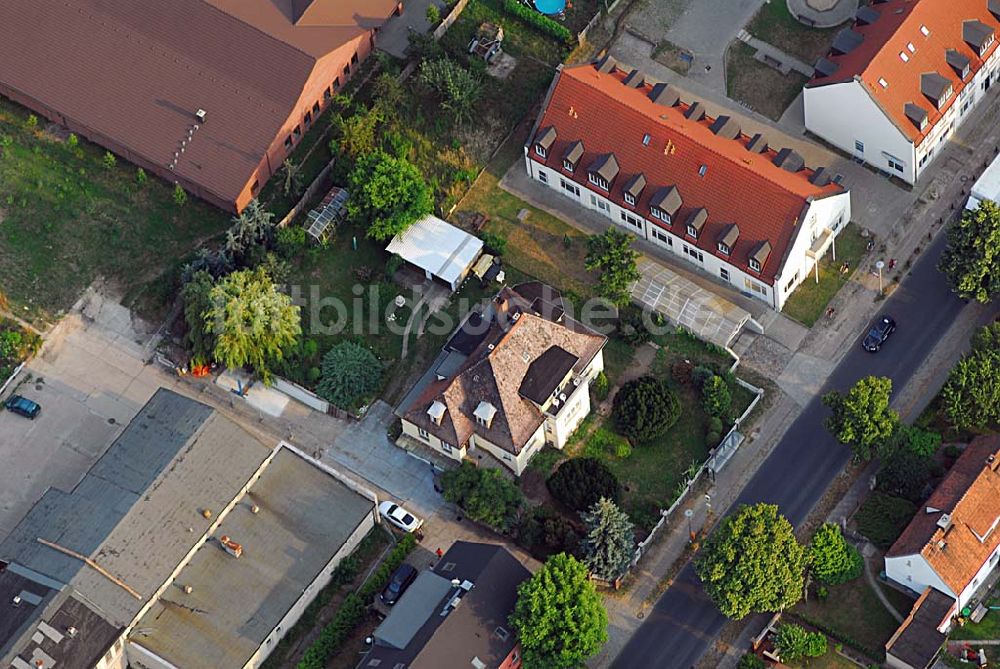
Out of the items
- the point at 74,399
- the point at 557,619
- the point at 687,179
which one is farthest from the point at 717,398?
the point at 74,399

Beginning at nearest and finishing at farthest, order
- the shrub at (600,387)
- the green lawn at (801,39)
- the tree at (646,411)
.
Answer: the tree at (646,411) → the shrub at (600,387) → the green lawn at (801,39)

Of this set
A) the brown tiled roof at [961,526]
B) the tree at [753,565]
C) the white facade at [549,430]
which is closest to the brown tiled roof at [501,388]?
the white facade at [549,430]

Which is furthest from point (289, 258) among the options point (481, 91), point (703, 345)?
point (703, 345)

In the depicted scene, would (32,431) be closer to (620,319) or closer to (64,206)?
(64,206)

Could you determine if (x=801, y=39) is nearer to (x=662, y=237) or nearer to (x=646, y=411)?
(x=662, y=237)

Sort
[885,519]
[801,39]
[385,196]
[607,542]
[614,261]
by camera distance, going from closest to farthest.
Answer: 1. [607,542]
2. [885,519]
3. [614,261]
4. [385,196]
5. [801,39]

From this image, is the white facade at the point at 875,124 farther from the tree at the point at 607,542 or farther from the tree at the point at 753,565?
the tree at the point at 607,542
